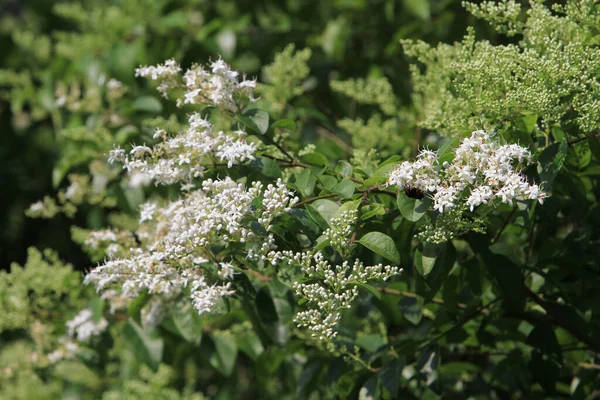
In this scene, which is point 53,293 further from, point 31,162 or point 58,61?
point 31,162

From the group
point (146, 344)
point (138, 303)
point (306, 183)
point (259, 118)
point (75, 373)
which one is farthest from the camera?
point (75, 373)

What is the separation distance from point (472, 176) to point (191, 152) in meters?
0.61

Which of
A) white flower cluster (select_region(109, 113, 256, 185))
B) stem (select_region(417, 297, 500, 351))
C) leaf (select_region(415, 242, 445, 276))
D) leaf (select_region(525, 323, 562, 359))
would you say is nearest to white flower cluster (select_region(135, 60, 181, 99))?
white flower cluster (select_region(109, 113, 256, 185))

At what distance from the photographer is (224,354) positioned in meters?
2.25

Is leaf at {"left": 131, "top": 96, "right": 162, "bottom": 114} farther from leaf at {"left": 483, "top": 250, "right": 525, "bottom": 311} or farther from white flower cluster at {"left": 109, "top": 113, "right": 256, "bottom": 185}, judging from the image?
leaf at {"left": 483, "top": 250, "right": 525, "bottom": 311}

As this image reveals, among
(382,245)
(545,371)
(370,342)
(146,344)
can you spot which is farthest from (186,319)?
(545,371)

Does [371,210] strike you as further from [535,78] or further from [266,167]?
[535,78]

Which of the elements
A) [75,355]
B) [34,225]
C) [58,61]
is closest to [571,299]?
[75,355]

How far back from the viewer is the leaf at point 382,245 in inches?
54.8

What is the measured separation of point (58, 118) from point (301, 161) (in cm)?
184

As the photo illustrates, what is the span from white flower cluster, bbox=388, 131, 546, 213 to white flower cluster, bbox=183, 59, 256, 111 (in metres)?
0.46

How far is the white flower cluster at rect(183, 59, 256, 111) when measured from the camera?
159 cm

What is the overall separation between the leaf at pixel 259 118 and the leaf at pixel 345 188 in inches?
9.5

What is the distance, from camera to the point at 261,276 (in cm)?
187
